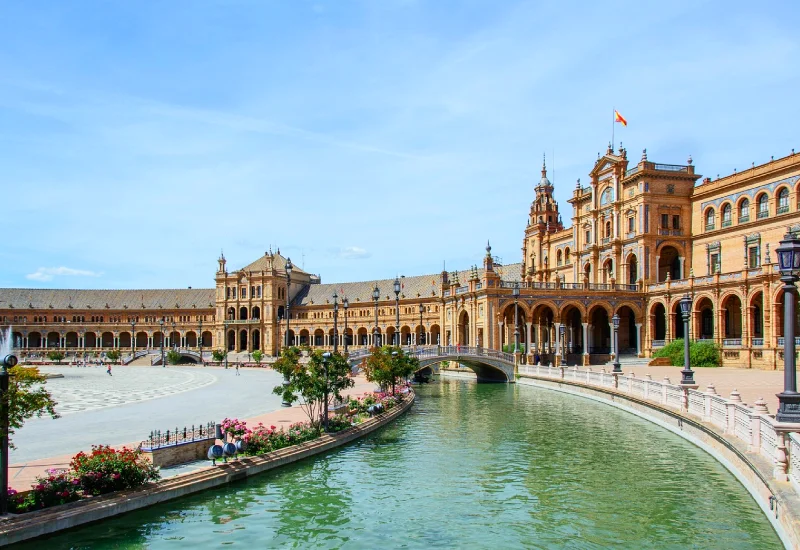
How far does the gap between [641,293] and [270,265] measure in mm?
76068

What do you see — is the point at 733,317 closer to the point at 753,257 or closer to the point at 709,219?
the point at 753,257

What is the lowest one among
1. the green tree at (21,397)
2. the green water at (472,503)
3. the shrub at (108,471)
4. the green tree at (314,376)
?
the green water at (472,503)

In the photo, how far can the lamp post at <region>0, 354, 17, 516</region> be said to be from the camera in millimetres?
13445

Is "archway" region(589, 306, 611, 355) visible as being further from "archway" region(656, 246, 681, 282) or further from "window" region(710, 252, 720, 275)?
"window" region(710, 252, 720, 275)

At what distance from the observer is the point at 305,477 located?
67.2 ft

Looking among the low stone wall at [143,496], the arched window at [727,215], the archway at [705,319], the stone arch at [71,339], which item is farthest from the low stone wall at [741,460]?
the stone arch at [71,339]

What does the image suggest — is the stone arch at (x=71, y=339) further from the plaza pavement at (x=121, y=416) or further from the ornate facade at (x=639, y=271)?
the plaza pavement at (x=121, y=416)

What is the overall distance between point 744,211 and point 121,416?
2286 inches

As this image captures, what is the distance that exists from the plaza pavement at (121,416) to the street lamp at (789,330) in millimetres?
16244

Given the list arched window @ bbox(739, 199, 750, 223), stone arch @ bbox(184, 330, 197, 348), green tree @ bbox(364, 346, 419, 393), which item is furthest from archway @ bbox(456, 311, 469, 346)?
stone arch @ bbox(184, 330, 197, 348)

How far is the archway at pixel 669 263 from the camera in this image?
7312cm

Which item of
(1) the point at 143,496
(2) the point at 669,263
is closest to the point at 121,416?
(1) the point at 143,496

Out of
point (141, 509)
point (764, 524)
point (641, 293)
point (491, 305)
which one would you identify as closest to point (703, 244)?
point (641, 293)

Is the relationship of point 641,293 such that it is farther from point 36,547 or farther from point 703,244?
point 36,547
